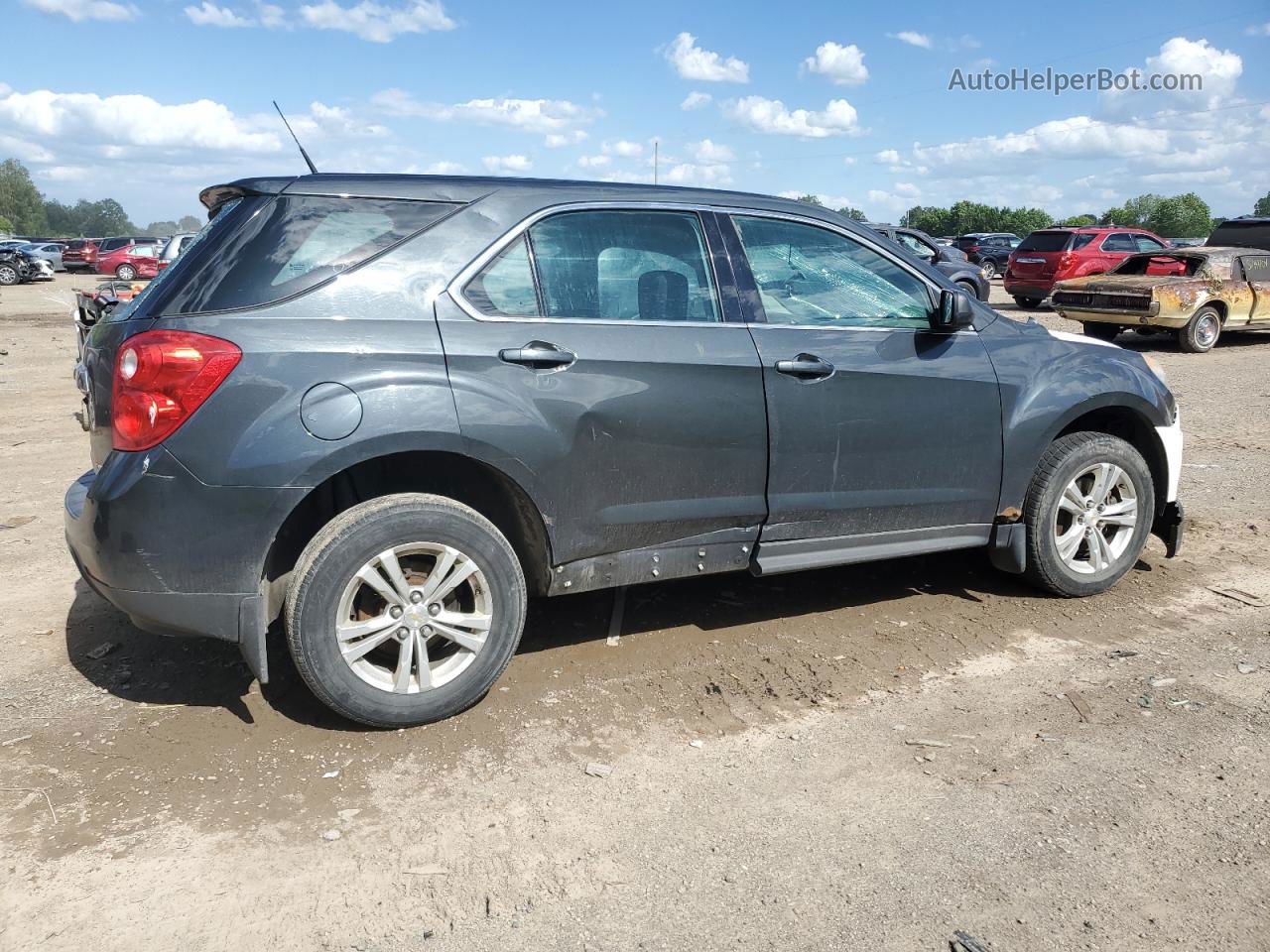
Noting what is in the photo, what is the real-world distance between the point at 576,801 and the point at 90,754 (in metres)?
1.66

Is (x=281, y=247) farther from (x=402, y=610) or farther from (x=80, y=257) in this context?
(x=80, y=257)

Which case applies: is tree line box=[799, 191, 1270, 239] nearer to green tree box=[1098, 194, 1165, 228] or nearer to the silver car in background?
green tree box=[1098, 194, 1165, 228]

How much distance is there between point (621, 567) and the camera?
3.85 meters

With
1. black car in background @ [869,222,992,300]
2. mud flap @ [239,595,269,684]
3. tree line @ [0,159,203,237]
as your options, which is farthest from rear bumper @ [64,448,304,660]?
tree line @ [0,159,203,237]

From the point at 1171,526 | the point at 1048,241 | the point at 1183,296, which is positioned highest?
the point at 1048,241

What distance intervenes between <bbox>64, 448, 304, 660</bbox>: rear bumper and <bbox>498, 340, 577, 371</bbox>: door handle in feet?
2.76

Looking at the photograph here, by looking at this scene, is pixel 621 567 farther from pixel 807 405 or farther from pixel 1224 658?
pixel 1224 658

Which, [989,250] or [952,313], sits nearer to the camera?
[952,313]

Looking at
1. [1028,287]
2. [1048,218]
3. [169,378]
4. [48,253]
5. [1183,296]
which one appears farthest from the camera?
[1048,218]

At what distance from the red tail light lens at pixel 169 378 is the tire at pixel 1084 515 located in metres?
3.46

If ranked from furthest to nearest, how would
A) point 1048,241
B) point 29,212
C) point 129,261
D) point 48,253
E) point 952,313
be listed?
point 29,212 < point 48,253 < point 129,261 < point 1048,241 < point 952,313

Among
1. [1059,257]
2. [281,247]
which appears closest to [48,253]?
[1059,257]

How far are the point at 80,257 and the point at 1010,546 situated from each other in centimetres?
4690

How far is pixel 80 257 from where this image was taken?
43.0m
